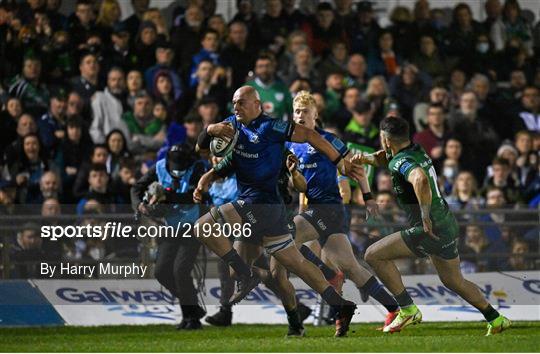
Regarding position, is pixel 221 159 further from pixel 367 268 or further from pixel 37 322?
pixel 37 322

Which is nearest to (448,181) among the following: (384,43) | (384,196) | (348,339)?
(384,196)

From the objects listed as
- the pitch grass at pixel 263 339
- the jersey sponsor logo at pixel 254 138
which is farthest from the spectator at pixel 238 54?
the jersey sponsor logo at pixel 254 138

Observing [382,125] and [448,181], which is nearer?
[382,125]

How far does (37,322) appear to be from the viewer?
588 inches

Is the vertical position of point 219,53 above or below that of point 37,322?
above

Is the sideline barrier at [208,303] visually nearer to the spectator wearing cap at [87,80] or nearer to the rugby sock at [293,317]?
the rugby sock at [293,317]

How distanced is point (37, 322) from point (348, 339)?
13.7 ft

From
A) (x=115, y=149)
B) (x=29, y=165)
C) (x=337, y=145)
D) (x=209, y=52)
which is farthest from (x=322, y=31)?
(x=337, y=145)

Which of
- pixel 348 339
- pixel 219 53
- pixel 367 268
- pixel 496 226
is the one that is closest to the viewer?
pixel 348 339

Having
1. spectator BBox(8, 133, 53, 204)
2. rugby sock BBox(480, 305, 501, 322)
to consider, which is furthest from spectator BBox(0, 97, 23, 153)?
rugby sock BBox(480, 305, 501, 322)

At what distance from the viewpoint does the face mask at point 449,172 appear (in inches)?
683

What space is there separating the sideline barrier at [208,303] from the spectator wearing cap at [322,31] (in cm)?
508

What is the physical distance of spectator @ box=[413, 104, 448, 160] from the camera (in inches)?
701

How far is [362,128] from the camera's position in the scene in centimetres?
1714
